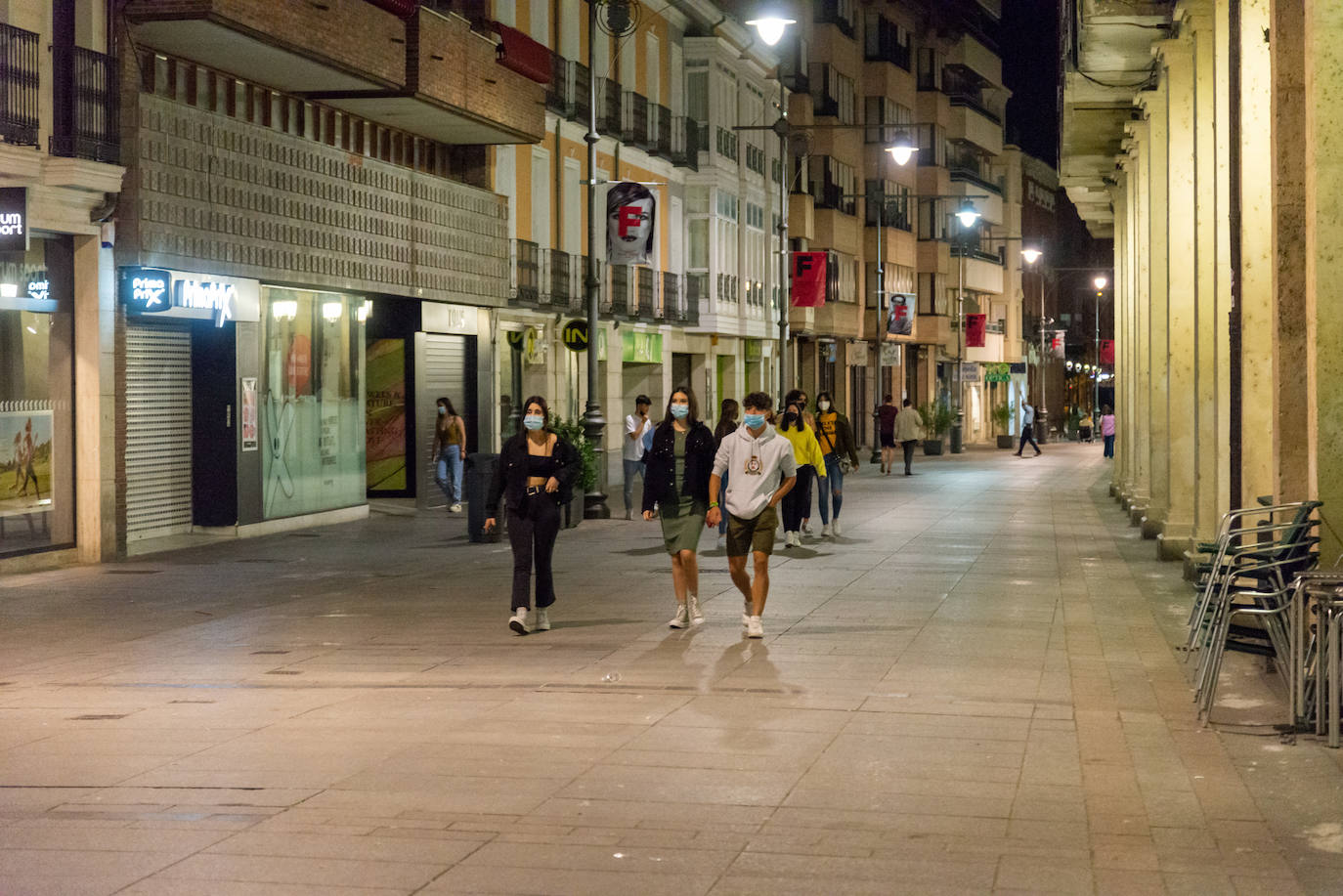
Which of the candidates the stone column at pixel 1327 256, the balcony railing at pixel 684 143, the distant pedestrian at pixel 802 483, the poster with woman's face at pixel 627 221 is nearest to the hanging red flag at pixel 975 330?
the balcony railing at pixel 684 143

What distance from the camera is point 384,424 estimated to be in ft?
106

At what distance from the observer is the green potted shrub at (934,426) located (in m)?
63.1

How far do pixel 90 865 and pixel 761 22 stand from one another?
81.6ft

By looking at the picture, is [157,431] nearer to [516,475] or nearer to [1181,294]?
[516,475]

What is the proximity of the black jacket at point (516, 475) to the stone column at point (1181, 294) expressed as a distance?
8131 mm

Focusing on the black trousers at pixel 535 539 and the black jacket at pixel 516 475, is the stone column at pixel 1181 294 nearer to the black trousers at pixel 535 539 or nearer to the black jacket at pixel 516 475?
the black jacket at pixel 516 475

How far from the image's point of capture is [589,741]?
9.27 metres

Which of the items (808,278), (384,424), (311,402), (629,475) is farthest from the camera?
(808,278)

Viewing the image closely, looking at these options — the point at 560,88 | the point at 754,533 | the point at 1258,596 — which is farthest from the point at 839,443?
the point at 1258,596

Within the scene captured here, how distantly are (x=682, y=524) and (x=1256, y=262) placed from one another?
15.4 feet

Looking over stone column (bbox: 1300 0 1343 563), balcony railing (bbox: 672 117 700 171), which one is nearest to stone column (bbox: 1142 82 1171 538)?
stone column (bbox: 1300 0 1343 563)

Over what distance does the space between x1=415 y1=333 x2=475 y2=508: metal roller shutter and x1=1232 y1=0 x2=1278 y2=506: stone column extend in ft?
58.1

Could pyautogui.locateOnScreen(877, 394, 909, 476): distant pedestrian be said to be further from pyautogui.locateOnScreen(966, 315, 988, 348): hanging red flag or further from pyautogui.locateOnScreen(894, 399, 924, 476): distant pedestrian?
pyautogui.locateOnScreen(966, 315, 988, 348): hanging red flag

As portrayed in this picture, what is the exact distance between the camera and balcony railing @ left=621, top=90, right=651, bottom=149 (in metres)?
39.9
